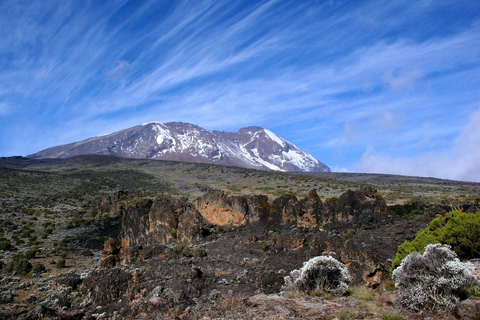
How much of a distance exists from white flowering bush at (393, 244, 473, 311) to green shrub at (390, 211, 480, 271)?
242 cm

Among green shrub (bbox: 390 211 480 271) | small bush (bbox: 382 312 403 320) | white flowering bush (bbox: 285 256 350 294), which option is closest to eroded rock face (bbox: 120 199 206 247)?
white flowering bush (bbox: 285 256 350 294)

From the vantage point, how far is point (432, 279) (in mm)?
7555

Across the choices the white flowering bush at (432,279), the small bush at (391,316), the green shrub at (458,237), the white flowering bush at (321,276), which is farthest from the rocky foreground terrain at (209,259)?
the green shrub at (458,237)

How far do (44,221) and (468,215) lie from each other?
39.4 meters

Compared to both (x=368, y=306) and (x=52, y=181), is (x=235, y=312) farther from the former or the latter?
(x=52, y=181)

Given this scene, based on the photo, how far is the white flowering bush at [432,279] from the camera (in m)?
7.20

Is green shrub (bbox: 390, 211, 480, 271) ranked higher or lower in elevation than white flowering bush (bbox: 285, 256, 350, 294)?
higher

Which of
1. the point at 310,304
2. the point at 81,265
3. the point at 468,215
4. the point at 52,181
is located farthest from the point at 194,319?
the point at 52,181

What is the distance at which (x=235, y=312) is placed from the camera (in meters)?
8.91

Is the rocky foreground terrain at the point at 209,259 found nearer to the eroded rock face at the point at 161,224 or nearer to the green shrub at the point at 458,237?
the eroded rock face at the point at 161,224

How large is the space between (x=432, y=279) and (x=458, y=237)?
143 inches

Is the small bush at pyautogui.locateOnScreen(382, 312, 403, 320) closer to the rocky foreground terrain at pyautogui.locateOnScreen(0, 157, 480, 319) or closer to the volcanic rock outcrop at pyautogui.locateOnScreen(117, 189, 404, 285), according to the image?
the rocky foreground terrain at pyautogui.locateOnScreen(0, 157, 480, 319)

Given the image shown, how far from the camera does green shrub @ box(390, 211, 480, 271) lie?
9906 mm

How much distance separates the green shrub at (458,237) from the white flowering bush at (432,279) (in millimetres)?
2416
